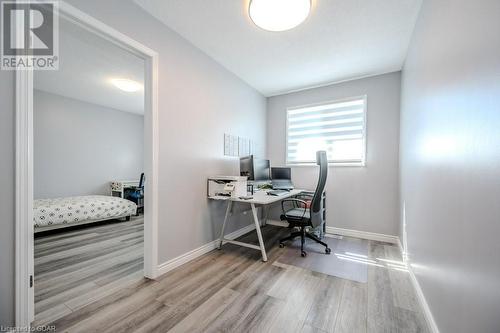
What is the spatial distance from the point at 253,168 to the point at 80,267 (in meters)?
2.34

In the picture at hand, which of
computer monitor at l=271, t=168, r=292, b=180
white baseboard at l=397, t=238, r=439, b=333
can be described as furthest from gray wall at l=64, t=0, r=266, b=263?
white baseboard at l=397, t=238, r=439, b=333

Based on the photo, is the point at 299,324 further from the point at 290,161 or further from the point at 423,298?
the point at 290,161

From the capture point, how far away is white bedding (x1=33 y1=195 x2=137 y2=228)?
308 cm

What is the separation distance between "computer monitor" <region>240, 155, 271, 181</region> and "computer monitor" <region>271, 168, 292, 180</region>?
143mm

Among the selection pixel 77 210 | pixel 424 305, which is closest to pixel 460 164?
pixel 424 305

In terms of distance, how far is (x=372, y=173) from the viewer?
315 cm

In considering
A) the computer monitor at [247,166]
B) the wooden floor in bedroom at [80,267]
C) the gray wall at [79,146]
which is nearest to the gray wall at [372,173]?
the computer monitor at [247,166]

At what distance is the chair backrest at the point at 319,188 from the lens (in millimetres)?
2480

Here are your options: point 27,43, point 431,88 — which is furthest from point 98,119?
point 431,88

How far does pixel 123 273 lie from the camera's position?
2.04m

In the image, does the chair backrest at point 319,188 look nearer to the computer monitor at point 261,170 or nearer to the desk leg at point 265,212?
the computer monitor at point 261,170

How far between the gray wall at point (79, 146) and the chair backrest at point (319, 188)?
5087 mm

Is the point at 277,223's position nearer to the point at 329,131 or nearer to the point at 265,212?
the point at 265,212

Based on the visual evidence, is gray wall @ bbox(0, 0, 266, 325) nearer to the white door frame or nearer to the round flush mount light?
the white door frame
